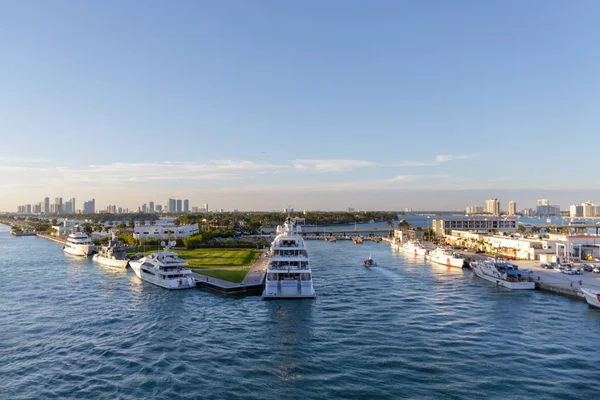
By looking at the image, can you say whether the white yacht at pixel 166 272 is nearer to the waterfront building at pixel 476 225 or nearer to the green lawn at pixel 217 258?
the green lawn at pixel 217 258

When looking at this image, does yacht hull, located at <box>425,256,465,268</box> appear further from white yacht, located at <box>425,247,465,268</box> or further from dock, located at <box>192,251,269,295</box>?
dock, located at <box>192,251,269,295</box>

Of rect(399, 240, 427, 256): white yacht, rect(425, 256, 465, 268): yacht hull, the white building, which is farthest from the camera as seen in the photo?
the white building

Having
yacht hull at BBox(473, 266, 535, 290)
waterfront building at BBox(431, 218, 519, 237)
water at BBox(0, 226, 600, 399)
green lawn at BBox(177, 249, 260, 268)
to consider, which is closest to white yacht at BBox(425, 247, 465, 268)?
yacht hull at BBox(473, 266, 535, 290)

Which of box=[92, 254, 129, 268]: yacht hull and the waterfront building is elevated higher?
the waterfront building

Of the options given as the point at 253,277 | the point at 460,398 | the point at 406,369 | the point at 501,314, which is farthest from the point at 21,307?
the point at 501,314

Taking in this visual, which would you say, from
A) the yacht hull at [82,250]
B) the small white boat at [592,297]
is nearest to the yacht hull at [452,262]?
the small white boat at [592,297]

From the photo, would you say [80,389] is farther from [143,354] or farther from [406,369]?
[406,369]

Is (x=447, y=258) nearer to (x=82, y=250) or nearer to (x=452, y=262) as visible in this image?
(x=452, y=262)
